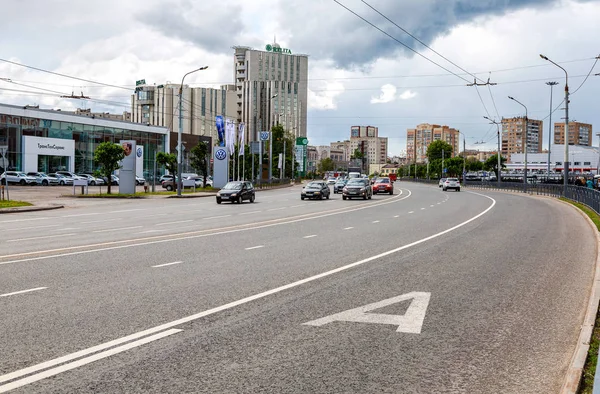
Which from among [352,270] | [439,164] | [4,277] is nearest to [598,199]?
[352,270]

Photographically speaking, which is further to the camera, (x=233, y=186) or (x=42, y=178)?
(x=42, y=178)

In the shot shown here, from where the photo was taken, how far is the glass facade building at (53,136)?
216 feet

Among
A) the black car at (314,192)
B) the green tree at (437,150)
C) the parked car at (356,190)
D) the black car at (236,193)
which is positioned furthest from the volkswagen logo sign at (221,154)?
the green tree at (437,150)

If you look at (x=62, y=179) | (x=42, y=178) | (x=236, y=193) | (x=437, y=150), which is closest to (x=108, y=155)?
(x=236, y=193)

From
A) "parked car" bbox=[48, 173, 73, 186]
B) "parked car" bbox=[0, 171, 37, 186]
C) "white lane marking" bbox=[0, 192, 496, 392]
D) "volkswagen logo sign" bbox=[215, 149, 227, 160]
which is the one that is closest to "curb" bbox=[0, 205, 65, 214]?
"white lane marking" bbox=[0, 192, 496, 392]

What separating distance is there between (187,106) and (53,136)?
80.1 metres

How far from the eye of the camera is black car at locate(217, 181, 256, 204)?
37.1 meters

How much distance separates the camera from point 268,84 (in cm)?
16788

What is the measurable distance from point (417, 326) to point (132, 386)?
3230 millimetres

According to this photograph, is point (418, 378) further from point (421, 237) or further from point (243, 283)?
point (421, 237)

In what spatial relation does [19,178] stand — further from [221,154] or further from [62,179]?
[221,154]

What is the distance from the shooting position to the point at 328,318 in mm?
6852

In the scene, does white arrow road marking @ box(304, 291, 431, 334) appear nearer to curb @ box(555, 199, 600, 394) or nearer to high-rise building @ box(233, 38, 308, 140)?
curb @ box(555, 199, 600, 394)

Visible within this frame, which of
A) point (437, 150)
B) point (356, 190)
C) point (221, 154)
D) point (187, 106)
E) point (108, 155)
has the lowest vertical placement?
point (356, 190)
